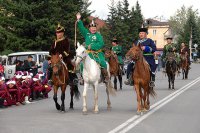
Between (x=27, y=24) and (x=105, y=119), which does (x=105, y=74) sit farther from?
(x=27, y=24)

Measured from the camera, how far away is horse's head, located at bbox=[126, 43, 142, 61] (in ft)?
44.9

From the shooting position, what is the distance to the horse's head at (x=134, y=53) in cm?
1367

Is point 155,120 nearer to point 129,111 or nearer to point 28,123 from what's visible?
point 129,111

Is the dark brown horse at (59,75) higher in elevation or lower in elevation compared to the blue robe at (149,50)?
lower

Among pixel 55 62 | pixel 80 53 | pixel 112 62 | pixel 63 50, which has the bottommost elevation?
pixel 112 62

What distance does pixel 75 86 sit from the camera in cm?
1582

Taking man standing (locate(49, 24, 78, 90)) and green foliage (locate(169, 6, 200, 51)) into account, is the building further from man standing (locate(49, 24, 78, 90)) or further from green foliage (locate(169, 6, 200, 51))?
man standing (locate(49, 24, 78, 90))

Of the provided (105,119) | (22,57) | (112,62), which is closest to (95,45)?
(105,119)

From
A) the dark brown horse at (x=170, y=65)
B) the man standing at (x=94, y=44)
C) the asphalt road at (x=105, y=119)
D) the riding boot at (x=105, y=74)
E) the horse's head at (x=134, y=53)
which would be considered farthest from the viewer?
the dark brown horse at (x=170, y=65)

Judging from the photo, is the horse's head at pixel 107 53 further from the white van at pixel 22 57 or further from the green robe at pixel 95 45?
the green robe at pixel 95 45

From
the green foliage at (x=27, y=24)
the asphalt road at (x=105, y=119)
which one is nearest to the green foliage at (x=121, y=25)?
the green foliage at (x=27, y=24)

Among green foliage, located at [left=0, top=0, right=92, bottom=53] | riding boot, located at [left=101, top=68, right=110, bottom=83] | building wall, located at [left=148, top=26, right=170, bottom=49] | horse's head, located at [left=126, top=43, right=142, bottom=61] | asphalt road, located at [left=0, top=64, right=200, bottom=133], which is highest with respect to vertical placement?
building wall, located at [left=148, top=26, right=170, bottom=49]

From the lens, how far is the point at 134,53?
13.7 metres

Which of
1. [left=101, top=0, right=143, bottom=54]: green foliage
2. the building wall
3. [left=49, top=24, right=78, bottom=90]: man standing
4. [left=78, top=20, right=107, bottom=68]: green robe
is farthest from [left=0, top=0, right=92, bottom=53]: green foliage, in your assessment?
the building wall
